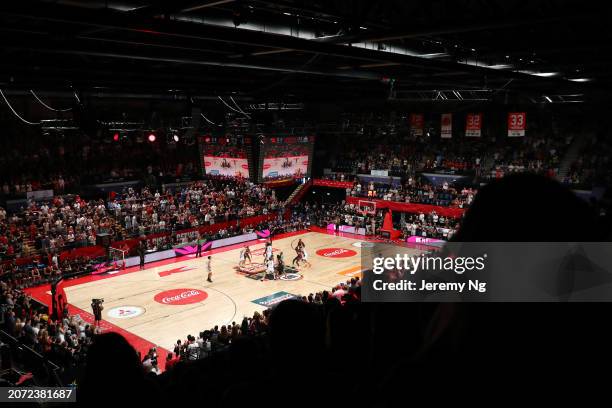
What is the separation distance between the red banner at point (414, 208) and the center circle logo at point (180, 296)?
58.5 ft

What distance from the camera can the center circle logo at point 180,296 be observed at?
20.6 metres

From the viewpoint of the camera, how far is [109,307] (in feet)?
65.0

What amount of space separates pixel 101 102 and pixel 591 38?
30120mm

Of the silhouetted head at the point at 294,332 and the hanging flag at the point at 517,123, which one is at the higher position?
the hanging flag at the point at 517,123


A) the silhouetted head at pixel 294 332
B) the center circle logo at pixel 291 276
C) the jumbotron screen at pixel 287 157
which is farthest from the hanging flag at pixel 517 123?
the silhouetted head at pixel 294 332

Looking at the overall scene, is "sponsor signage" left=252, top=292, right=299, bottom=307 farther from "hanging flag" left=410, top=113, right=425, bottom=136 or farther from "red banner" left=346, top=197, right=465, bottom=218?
"hanging flag" left=410, top=113, right=425, bottom=136

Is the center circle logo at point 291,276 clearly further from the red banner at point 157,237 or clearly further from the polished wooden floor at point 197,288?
the red banner at point 157,237

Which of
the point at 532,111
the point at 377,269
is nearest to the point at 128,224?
the point at 377,269

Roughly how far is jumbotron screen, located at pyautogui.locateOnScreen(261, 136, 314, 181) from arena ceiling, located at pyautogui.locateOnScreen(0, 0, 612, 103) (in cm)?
1471

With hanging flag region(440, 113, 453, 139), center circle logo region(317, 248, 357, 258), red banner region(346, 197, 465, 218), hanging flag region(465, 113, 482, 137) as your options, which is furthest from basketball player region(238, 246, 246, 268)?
hanging flag region(465, 113, 482, 137)

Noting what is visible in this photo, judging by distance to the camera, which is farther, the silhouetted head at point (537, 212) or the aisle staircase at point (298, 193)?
the aisle staircase at point (298, 193)

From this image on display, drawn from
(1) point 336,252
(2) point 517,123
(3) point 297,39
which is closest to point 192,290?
(1) point 336,252

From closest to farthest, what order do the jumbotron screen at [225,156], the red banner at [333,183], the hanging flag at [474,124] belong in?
the hanging flag at [474,124]
the jumbotron screen at [225,156]
the red banner at [333,183]

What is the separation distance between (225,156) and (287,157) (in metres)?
4.91
